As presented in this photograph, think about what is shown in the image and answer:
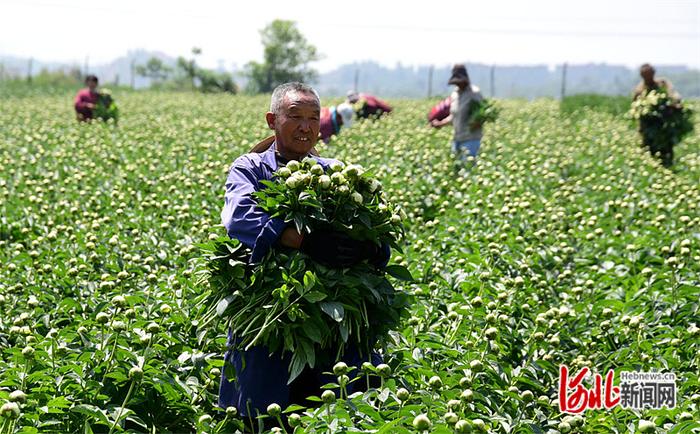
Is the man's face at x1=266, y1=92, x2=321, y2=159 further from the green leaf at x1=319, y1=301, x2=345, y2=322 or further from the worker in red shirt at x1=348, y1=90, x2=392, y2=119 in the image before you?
the worker in red shirt at x1=348, y1=90, x2=392, y2=119

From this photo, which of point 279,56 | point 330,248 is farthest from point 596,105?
point 279,56

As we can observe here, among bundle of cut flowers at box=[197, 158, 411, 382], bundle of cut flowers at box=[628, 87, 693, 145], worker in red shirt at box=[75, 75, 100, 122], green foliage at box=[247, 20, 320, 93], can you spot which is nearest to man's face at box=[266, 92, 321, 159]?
bundle of cut flowers at box=[197, 158, 411, 382]

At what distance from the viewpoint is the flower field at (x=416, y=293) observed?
349 centimetres

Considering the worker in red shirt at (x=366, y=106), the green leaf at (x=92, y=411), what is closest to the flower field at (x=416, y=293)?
the green leaf at (x=92, y=411)

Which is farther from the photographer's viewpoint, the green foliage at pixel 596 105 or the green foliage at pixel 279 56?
the green foliage at pixel 279 56

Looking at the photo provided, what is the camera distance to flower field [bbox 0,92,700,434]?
3486 millimetres

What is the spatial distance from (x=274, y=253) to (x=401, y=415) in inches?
33.6

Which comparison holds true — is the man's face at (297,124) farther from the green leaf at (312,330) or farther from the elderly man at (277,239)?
the green leaf at (312,330)

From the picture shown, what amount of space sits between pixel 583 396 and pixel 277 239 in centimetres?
159

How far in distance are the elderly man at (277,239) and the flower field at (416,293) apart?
13 cm

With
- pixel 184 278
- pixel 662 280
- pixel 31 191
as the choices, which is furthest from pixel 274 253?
pixel 31 191

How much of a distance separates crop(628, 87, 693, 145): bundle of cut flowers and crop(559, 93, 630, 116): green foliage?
9.57 meters

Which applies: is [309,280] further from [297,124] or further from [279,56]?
[279,56]

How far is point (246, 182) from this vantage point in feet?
12.1
